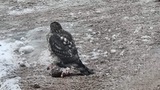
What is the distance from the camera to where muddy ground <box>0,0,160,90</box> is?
820 centimetres

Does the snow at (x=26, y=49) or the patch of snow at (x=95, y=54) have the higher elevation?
the patch of snow at (x=95, y=54)

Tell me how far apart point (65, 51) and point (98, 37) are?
2.72 m

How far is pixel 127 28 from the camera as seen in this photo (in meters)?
11.5

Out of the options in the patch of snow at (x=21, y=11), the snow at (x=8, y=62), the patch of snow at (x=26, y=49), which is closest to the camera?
the snow at (x=8, y=62)

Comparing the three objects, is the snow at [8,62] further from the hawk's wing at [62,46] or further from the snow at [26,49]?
the hawk's wing at [62,46]

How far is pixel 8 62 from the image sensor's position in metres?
9.63

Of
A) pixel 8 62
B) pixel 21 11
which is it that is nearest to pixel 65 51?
pixel 8 62

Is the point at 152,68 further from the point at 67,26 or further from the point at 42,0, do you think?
the point at 42,0

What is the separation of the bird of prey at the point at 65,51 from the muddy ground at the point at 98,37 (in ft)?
0.75

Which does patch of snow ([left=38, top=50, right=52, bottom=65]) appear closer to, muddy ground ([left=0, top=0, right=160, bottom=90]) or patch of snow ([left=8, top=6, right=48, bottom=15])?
muddy ground ([left=0, top=0, right=160, bottom=90])

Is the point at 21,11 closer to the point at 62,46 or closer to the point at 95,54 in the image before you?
the point at 95,54

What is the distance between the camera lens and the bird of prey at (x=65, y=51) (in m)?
8.25

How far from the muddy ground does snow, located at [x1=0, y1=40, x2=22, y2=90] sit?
0.50ft

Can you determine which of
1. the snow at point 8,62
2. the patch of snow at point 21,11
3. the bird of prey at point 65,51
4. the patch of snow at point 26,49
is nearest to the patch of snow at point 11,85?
the snow at point 8,62
